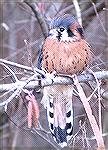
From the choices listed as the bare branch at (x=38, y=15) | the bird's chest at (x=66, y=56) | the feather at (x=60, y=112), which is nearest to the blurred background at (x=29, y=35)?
the bare branch at (x=38, y=15)

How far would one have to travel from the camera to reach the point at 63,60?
1.92 m

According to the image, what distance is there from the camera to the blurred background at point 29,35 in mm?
2678

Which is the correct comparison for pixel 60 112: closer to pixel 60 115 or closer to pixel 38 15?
pixel 60 115

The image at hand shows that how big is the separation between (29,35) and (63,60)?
4.16 feet

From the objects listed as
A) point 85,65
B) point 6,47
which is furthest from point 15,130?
point 85,65

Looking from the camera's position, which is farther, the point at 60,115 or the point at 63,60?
the point at 60,115

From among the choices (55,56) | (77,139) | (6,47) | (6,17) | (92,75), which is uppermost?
(6,17)

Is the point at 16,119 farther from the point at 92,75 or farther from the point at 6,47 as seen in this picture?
the point at 92,75

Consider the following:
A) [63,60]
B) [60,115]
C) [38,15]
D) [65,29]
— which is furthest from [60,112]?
[38,15]

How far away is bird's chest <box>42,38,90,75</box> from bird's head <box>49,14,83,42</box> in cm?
2

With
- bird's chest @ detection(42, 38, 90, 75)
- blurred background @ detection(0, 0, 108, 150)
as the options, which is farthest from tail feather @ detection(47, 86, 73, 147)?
blurred background @ detection(0, 0, 108, 150)

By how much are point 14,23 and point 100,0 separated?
0.78m

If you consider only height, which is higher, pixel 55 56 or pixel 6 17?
pixel 6 17

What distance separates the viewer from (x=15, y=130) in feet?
11.0
